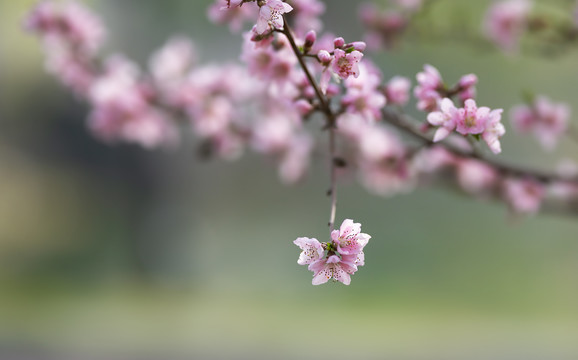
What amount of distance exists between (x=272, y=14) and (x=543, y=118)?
0.56 m

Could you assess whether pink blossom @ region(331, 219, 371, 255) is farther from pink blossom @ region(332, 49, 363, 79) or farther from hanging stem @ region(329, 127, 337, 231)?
pink blossom @ region(332, 49, 363, 79)

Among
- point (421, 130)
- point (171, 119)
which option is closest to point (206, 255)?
point (171, 119)

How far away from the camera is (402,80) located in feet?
2.11

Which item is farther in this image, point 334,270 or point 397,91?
point 397,91

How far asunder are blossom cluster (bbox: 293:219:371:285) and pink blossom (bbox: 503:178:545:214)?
0.45 m

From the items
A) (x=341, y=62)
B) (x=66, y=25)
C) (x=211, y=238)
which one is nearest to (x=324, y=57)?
(x=341, y=62)

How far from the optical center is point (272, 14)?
0.42m

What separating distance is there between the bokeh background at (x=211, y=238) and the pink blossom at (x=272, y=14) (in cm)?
247

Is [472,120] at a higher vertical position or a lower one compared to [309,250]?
higher

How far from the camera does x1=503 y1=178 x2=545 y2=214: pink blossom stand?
2.58 ft

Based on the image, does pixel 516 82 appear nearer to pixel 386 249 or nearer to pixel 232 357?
pixel 386 249

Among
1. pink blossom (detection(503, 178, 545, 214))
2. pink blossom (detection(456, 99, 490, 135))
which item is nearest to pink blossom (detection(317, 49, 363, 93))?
pink blossom (detection(456, 99, 490, 135))

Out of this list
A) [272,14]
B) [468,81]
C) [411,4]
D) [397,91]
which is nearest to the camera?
[272,14]

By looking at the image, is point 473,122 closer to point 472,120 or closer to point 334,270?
point 472,120
